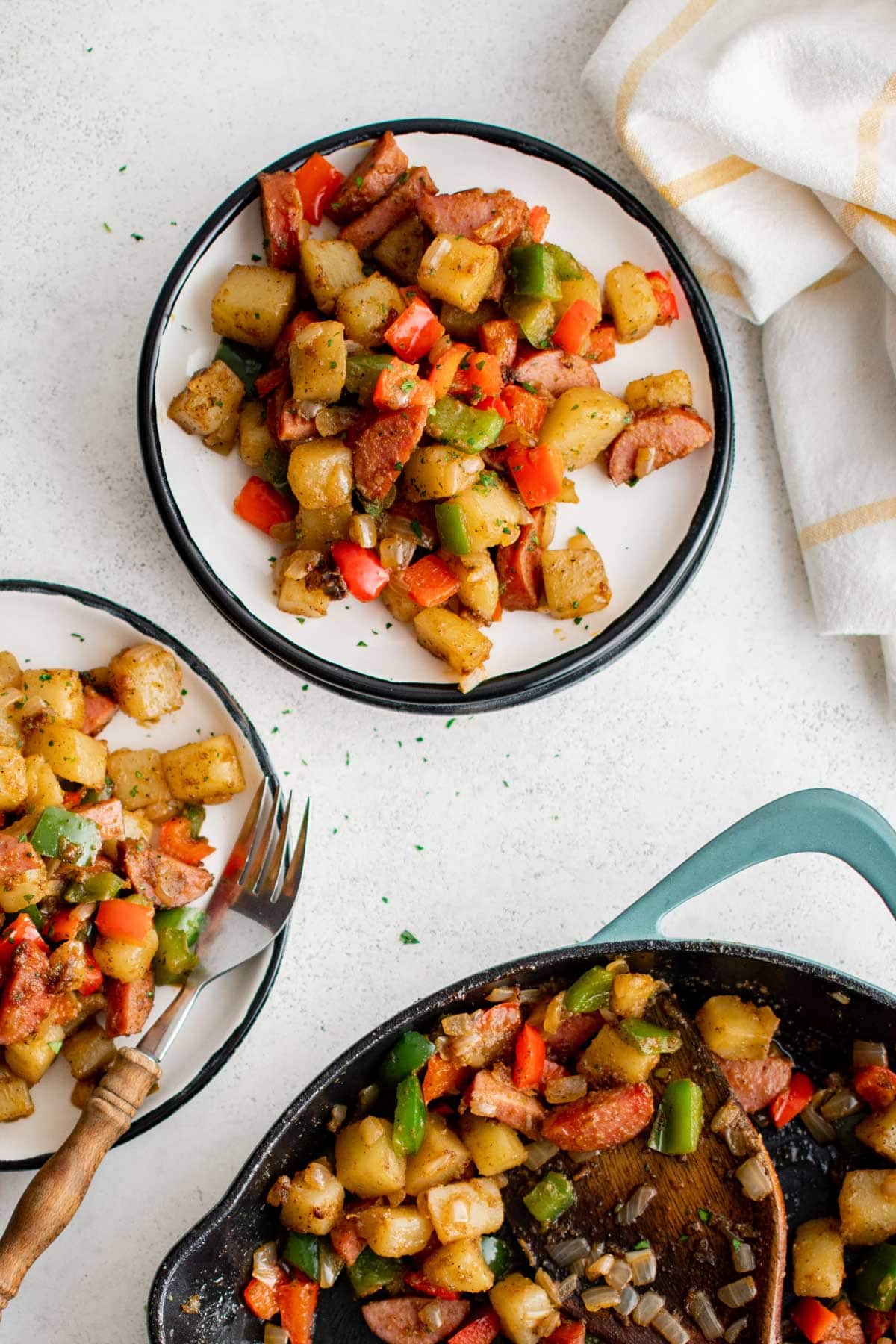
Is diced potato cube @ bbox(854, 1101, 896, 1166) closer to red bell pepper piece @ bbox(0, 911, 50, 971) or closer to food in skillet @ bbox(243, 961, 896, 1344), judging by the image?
food in skillet @ bbox(243, 961, 896, 1344)

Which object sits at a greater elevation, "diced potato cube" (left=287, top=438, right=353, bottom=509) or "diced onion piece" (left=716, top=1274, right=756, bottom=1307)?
"diced potato cube" (left=287, top=438, right=353, bottom=509)

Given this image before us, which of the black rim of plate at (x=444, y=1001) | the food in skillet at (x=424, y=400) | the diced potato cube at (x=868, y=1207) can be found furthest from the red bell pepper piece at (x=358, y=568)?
the diced potato cube at (x=868, y=1207)

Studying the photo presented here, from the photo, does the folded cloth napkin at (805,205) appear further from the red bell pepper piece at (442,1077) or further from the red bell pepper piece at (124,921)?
the red bell pepper piece at (124,921)

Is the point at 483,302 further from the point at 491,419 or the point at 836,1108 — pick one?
the point at 836,1108

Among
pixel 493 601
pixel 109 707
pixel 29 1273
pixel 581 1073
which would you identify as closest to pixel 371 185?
pixel 493 601

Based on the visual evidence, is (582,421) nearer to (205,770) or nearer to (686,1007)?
(205,770)

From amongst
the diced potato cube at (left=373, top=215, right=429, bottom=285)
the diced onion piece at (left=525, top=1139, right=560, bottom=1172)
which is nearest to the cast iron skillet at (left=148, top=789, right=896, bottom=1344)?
the diced onion piece at (left=525, top=1139, right=560, bottom=1172)
